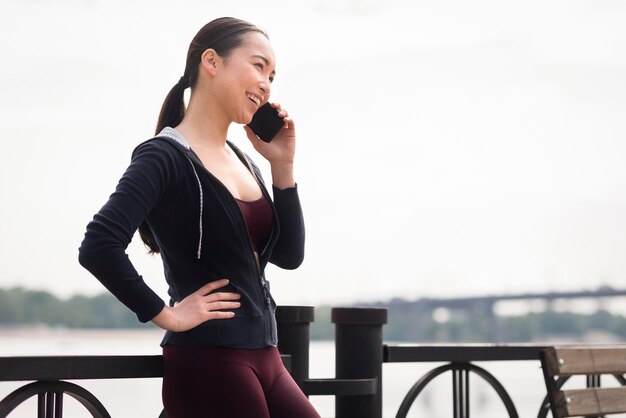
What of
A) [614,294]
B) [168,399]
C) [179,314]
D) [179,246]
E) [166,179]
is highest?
[614,294]

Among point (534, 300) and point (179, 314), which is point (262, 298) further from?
point (534, 300)

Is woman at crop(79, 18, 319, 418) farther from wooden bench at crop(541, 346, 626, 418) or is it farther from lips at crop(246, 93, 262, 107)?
wooden bench at crop(541, 346, 626, 418)

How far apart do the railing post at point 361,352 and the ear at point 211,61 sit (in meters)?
1.40

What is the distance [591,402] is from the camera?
3240mm

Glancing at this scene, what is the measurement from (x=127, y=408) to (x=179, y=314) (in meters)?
27.0

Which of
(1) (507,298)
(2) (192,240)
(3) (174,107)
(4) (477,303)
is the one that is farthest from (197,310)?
(4) (477,303)

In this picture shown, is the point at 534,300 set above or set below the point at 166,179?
above

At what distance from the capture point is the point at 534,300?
130 feet

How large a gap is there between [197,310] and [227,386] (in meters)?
0.19

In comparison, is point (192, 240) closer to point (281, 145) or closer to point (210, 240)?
point (210, 240)

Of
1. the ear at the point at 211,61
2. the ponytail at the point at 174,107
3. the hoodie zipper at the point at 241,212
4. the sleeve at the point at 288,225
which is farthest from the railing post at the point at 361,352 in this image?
the ear at the point at 211,61

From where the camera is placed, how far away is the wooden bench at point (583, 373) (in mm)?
3145

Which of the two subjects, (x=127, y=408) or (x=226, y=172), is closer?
(x=226, y=172)

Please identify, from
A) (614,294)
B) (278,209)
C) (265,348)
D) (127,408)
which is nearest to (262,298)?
(265,348)
